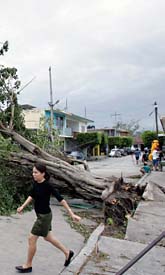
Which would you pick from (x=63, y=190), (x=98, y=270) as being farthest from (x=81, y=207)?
(x=98, y=270)

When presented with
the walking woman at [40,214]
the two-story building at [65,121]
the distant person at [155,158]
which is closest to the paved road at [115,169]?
the distant person at [155,158]

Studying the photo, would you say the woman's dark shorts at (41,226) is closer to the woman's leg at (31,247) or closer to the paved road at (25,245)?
the woman's leg at (31,247)

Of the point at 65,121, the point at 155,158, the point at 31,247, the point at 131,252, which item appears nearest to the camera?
the point at 31,247

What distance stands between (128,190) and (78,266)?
19.2 feet

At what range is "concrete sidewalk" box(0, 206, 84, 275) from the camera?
471cm

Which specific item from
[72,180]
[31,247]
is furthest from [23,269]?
[72,180]

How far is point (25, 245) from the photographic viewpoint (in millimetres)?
5758

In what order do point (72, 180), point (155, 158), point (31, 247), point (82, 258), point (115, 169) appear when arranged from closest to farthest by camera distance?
point (31, 247) → point (82, 258) → point (72, 180) → point (155, 158) → point (115, 169)

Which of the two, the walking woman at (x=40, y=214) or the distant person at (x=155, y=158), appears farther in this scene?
the distant person at (x=155, y=158)

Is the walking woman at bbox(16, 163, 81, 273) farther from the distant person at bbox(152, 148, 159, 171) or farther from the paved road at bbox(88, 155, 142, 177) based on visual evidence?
the distant person at bbox(152, 148, 159, 171)

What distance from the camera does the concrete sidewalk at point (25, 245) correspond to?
4707mm

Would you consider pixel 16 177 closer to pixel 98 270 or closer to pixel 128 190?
pixel 128 190

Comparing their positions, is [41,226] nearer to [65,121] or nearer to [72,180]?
[72,180]

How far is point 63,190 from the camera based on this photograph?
10.2 metres
